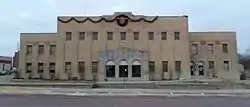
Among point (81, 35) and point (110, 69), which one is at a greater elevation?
point (81, 35)

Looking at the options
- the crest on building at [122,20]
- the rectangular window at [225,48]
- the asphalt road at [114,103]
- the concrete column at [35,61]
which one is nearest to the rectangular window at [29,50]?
the concrete column at [35,61]

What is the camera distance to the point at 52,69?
205 ft

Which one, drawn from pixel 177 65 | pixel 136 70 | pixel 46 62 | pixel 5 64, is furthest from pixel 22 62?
pixel 5 64

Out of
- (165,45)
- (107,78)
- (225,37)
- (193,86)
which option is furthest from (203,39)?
(193,86)

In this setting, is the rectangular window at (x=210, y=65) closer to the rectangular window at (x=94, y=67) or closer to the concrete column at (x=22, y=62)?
the rectangular window at (x=94, y=67)

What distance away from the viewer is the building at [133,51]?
59.0 metres

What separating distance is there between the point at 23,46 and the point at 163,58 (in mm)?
25345

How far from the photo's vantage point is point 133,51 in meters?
59.2

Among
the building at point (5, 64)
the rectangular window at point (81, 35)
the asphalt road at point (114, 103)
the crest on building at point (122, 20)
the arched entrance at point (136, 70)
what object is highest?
the crest on building at point (122, 20)

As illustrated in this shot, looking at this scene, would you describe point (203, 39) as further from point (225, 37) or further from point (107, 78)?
point (107, 78)

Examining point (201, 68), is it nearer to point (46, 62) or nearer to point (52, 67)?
point (52, 67)

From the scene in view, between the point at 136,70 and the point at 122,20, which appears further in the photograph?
the point at 122,20

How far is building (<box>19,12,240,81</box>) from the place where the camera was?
2323 inches

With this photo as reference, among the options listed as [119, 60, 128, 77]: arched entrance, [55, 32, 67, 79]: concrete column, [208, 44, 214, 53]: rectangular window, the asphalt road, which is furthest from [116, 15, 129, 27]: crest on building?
the asphalt road
